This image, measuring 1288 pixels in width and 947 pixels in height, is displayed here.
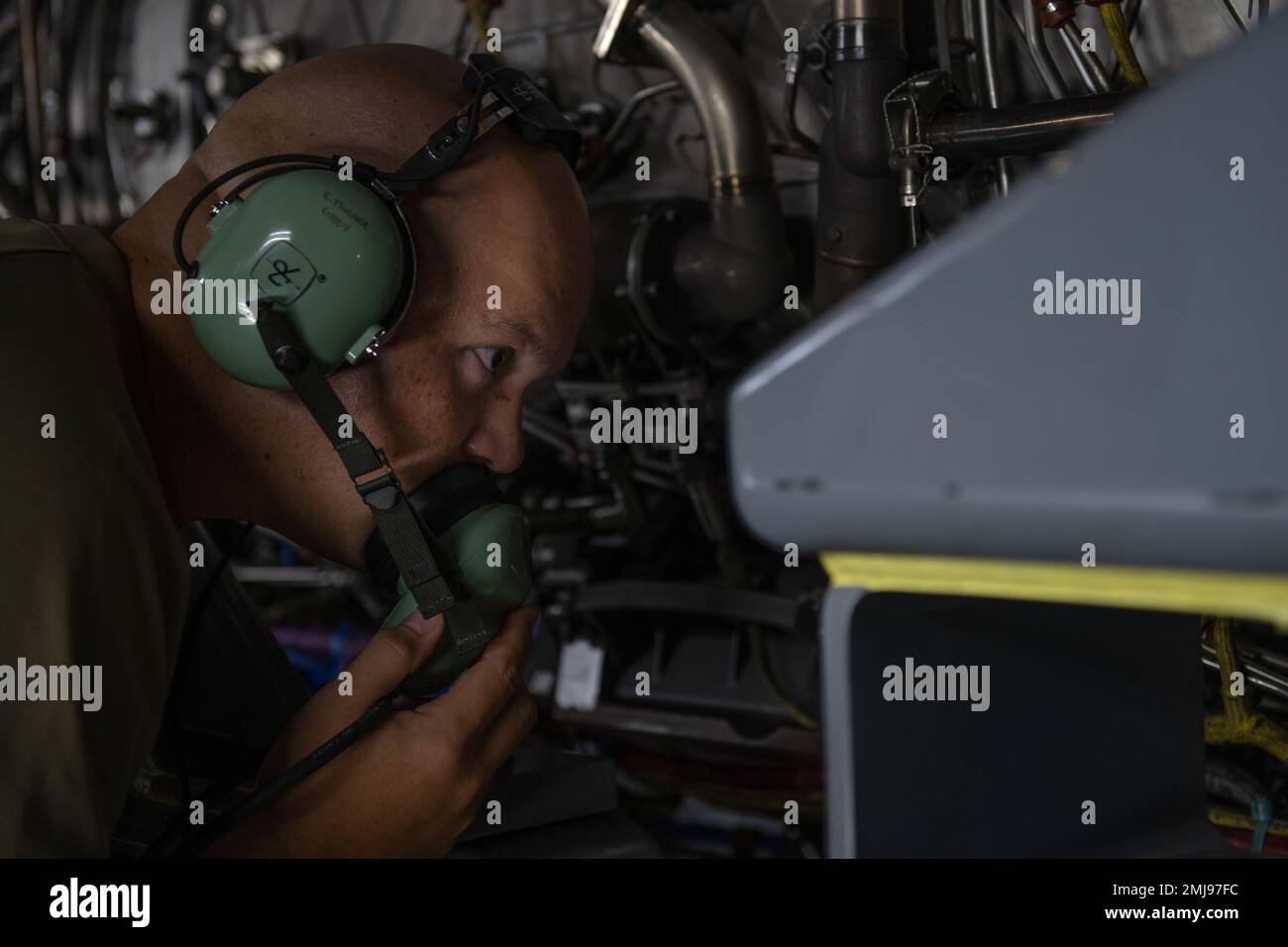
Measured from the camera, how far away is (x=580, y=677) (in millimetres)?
2076

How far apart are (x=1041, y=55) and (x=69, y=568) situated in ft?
4.11

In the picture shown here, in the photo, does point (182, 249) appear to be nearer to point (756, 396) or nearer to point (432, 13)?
point (756, 396)

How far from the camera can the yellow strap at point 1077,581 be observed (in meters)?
0.46

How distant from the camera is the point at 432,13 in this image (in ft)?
6.83

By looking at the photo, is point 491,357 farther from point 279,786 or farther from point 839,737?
point 839,737

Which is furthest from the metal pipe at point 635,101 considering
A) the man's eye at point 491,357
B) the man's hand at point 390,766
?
the man's hand at point 390,766

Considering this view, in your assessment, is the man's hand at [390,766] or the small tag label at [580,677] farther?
the small tag label at [580,677]

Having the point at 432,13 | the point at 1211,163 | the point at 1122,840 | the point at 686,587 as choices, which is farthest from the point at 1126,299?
the point at 432,13

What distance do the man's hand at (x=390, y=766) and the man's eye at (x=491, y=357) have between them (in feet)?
0.94

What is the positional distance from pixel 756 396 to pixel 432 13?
1833mm

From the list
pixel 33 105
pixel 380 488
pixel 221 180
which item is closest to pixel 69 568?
pixel 380 488

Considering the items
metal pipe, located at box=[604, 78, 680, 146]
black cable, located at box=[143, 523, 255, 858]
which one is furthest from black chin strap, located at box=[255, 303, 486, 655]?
metal pipe, located at box=[604, 78, 680, 146]

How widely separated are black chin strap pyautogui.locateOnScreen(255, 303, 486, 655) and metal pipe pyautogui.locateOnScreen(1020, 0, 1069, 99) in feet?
3.17

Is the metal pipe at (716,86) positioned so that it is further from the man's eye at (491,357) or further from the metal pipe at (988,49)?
the man's eye at (491,357)
